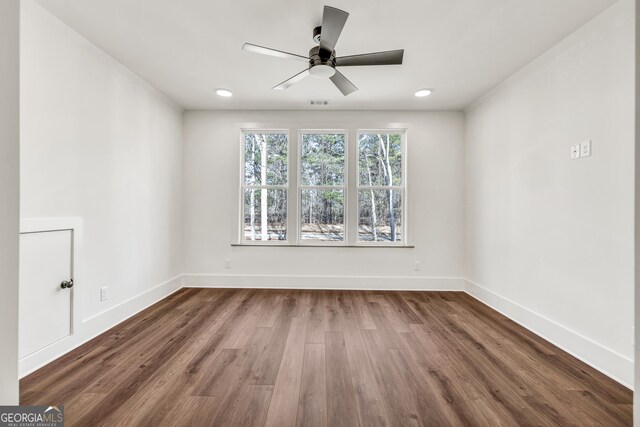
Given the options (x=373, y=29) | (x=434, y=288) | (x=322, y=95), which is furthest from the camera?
(x=434, y=288)

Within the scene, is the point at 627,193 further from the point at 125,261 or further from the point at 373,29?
the point at 125,261

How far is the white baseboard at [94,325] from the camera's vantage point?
1930 millimetres

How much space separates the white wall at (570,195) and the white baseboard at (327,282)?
69 centimetres

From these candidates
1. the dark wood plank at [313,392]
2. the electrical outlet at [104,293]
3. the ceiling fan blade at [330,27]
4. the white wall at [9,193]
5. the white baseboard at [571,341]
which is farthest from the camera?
the electrical outlet at [104,293]

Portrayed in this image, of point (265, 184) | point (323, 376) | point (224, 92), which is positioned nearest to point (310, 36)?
point (224, 92)

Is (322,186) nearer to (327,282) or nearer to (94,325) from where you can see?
(327,282)

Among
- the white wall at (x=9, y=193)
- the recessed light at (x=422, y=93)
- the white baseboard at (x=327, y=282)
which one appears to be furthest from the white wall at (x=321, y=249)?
the white wall at (x=9, y=193)

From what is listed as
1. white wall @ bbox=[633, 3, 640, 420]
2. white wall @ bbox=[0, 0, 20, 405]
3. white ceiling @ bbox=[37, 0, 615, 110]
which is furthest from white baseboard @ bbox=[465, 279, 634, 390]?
white wall @ bbox=[0, 0, 20, 405]

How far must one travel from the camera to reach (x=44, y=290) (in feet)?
6.68

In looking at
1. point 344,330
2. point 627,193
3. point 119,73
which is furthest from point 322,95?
point 627,193

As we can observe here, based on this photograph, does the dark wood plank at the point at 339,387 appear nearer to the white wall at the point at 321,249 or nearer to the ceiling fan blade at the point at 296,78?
the white wall at the point at 321,249

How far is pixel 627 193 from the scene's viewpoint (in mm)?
1816

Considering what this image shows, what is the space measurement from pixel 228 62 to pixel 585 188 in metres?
3.10

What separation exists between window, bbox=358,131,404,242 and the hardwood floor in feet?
4.50
